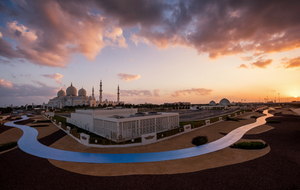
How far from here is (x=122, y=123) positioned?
914 inches

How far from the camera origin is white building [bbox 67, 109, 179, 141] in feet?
77.0

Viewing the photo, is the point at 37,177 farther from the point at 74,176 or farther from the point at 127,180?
the point at 127,180

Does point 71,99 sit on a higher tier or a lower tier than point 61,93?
lower

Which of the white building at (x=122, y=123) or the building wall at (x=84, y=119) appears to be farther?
the building wall at (x=84, y=119)

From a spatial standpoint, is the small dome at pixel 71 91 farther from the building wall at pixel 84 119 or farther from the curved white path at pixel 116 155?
the curved white path at pixel 116 155

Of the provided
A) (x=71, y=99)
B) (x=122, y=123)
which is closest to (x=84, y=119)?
(x=122, y=123)

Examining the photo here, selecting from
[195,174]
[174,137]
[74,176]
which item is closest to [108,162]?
[74,176]

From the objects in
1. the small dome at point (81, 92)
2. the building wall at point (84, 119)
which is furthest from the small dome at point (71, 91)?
the building wall at point (84, 119)

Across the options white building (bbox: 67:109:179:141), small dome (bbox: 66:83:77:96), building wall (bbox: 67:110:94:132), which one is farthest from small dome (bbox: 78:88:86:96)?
white building (bbox: 67:109:179:141)

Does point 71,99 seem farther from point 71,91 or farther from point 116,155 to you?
point 116,155

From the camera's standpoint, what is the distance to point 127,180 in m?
12.1

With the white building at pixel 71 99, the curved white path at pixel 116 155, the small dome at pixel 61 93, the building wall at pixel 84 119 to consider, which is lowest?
the curved white path at pixel 116 155

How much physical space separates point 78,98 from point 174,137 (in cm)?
11241

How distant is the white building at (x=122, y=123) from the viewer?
2348 cm
